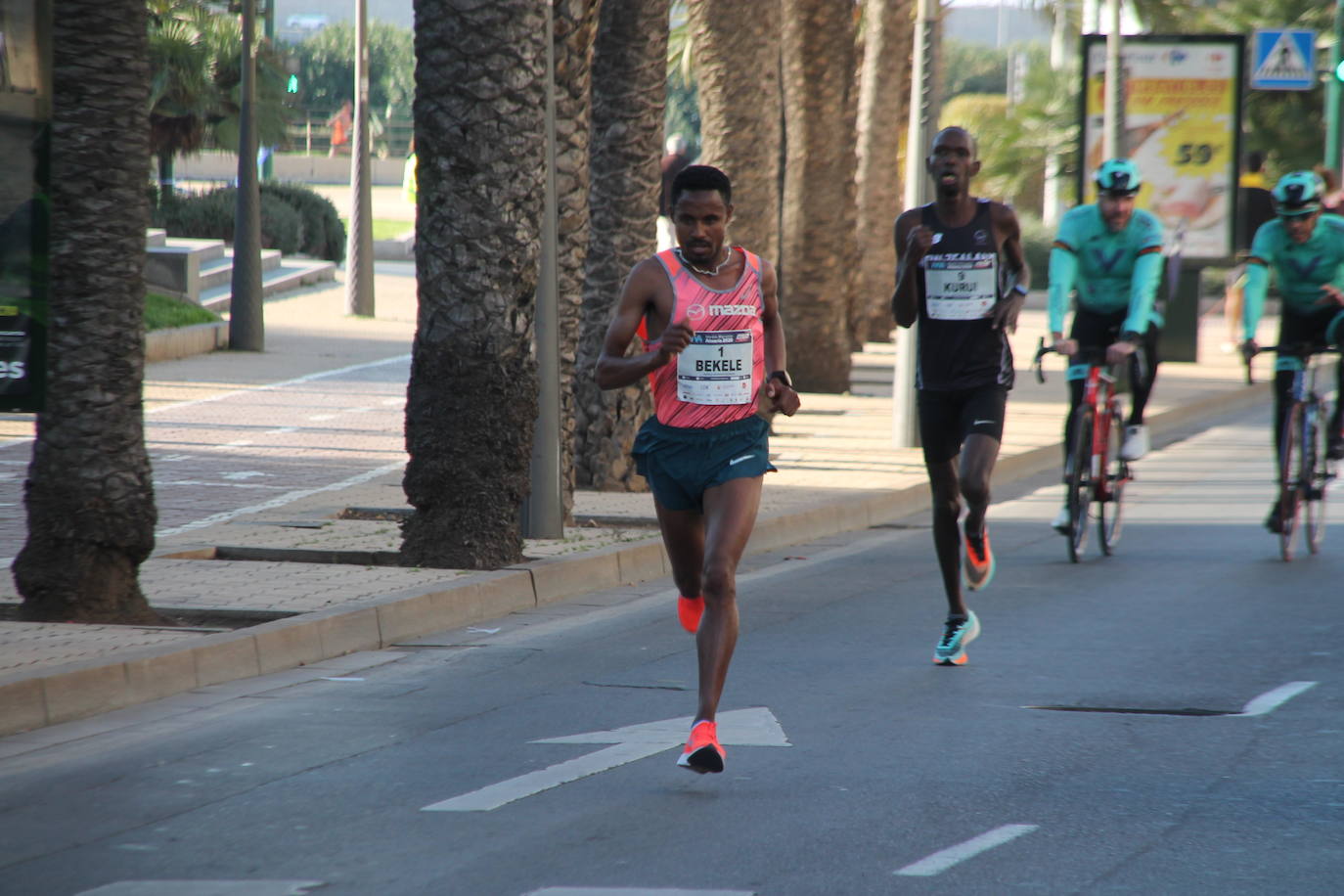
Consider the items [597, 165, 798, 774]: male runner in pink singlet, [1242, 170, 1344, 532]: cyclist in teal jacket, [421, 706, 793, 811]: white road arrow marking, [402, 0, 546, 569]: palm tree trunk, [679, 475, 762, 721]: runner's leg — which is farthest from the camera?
[1242, 170, 1344, 532]: cyclist in teal jacket

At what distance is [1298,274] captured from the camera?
37.1 ft

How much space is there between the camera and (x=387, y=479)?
1428 centimetres

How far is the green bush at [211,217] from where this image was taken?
37656 mm

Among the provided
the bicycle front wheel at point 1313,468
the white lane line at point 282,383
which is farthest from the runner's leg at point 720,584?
the white lane line at point 282,383

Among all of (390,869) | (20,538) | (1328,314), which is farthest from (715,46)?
(390,869)

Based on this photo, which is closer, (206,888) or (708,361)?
(206,888)

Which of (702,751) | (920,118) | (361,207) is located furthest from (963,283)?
(361,207)

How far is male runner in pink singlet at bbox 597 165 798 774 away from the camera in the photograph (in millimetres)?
6355

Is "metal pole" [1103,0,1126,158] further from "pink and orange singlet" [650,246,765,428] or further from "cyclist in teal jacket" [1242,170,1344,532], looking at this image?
"pink and orange singlet" [650,246,765,428]

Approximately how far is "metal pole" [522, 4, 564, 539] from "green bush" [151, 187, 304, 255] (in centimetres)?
2642

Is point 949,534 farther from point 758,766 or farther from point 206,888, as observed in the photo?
point 206,888

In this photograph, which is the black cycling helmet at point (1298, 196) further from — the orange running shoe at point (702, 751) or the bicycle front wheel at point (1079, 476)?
the orange running shoe at point (702, 751)

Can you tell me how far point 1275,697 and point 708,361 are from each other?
2648 mm

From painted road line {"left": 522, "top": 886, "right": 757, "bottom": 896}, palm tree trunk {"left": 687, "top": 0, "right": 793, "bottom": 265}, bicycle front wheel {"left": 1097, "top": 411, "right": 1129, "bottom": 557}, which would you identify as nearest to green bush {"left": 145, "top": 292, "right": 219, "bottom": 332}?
palm tree trunk {"left": 687, "top": 0, "right": 793, "bottom": 265}
